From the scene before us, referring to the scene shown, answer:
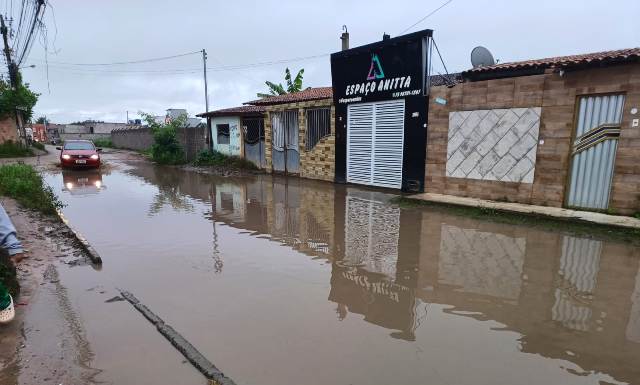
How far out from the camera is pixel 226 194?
1251 centimetres

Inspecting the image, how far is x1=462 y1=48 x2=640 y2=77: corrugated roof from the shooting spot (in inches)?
295

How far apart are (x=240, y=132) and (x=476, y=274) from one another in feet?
54.3

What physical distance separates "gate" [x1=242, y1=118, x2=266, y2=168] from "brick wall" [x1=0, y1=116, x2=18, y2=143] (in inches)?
741

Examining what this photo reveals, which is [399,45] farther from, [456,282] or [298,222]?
[456,282]

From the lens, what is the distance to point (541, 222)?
7965 mm

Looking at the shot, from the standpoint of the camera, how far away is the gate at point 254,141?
18844 mm

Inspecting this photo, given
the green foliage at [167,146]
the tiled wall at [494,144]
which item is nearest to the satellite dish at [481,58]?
the tiled wall at [494,144]

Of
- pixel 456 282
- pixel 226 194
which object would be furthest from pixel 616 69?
pixel 226 194

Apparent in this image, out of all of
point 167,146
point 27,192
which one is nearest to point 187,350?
point 27,192

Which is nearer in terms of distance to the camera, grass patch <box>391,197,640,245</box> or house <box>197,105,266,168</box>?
grass patch <box>391,197,640,245</box>

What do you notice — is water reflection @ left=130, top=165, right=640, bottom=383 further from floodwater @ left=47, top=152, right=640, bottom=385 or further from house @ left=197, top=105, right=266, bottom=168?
house @ left=197, top=105, right=266, bottom=168

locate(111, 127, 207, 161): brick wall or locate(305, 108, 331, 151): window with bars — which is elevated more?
locate(305, 108, 331, 151): window with bars

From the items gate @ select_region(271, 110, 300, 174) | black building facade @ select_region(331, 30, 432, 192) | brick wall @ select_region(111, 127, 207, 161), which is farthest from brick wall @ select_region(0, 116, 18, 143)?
black building facade @ select_region(331, 30, 432, 192)

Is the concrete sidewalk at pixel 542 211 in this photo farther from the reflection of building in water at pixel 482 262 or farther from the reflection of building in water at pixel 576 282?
the reflection of building in water at pixel 482 262
